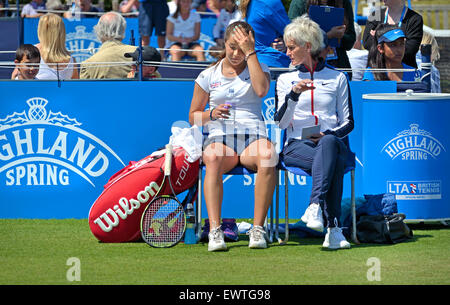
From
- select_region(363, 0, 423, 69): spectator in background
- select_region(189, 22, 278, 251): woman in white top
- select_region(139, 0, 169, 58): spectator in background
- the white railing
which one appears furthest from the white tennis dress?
the white railing

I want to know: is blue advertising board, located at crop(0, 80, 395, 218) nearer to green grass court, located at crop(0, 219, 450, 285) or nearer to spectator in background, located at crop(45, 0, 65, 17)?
green grass court, located at crop(0, 219, 450, 285)

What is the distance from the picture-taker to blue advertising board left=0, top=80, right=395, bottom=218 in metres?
8.02

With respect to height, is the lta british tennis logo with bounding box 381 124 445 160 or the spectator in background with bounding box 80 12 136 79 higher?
the spectator in background with bounding box 80 12 136 79

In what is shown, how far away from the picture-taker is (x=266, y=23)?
836 cm

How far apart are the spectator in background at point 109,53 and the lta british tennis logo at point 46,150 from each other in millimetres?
727

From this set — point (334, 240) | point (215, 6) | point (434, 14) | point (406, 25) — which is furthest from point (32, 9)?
point (334, 240)

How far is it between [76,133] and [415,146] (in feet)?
9.55

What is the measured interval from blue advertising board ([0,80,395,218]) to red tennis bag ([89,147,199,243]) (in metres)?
1.02

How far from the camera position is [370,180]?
7582 mm

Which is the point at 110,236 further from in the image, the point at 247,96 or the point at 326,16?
the point at 326,16

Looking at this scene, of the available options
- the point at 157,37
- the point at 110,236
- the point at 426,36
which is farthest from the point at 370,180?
the point at 157,37

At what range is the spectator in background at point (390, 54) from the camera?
855cm

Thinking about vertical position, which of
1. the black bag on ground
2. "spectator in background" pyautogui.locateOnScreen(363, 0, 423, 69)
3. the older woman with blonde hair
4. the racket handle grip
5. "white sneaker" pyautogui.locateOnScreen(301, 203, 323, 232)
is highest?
"spectator in background" pyautogui.locateOnScreen(363, 0, 423, 69)

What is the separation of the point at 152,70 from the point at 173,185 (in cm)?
209
